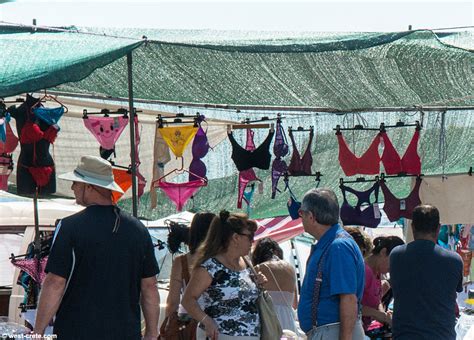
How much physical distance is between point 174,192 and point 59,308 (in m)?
5.03

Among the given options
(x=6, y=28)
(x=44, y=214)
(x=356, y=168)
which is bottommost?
(x=44, y=214)

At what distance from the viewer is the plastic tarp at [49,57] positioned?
5.58 metres

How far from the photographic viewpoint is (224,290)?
5746mm

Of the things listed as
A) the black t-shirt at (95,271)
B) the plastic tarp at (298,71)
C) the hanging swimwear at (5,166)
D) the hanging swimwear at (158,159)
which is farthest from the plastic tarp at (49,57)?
the hanging swimwear at (158,159)

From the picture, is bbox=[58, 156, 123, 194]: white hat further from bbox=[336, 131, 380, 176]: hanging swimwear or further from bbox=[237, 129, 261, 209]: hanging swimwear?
bbox=[336, 131, 380, 176]: hanging swimwear

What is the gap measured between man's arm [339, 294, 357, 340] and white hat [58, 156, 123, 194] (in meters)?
1.27

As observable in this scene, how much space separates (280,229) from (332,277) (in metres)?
8.69

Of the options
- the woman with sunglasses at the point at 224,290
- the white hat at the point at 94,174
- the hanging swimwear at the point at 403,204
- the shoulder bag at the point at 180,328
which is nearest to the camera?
the white hat at the point at 94,174

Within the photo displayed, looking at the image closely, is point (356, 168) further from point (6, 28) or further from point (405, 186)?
point (6, 28)

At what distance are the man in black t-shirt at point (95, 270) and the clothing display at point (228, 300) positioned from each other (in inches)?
32.9

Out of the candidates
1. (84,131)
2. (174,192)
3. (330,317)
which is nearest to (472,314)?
(330,317)

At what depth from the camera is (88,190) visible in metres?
4.94

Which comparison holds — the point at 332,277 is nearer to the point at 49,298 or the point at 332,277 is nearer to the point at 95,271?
the point at 95,271

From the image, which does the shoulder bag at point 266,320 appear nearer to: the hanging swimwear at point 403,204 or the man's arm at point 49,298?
the man's arm at point 49,298
